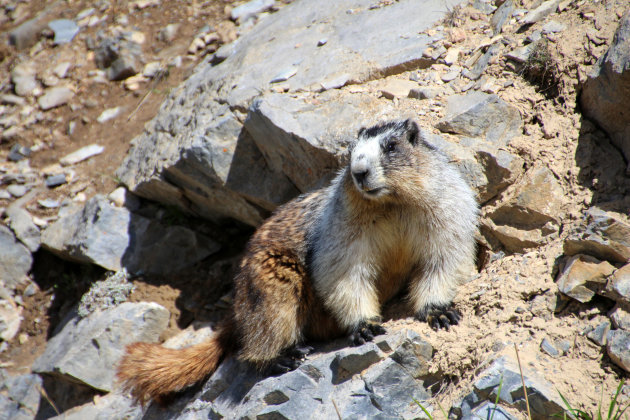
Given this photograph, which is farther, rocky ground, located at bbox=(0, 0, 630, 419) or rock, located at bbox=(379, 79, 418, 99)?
rock, located at bbox=(379, 79, 418, 99)

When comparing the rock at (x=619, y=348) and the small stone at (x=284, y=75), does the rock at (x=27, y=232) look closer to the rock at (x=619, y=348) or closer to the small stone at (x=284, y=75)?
the small stone at (x=284, y=75)

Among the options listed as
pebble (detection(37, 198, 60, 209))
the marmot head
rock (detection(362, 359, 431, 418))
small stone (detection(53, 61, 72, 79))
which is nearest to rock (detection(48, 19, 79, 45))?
small stone (detection(53, 61, 72, 79))

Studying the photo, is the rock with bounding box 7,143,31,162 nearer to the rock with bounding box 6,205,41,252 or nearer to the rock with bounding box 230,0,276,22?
the rock with bounding box 6,205,41,252

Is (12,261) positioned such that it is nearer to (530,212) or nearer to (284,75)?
(284,75)

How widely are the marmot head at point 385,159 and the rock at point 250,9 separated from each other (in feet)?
19.0

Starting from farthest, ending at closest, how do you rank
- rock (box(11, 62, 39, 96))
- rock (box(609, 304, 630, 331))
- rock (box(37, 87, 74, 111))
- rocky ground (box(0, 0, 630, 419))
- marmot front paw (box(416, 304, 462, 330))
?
rock (box(11, 62, 39, 96)) → rock (box(37, 87, 74, 111)) → marmot front paw (box(416, 304, 462, 330)) → rocky ground (box(0, 0, 630, 419)) → rock (box(609, 304, 630, 331))

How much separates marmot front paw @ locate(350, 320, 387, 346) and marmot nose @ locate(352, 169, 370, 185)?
1309 mm

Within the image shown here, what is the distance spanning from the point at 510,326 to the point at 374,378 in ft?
3.87

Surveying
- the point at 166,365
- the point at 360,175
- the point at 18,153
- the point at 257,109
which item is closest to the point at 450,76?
the point at 257,109

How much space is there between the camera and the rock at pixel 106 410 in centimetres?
631

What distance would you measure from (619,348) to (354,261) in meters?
2.16

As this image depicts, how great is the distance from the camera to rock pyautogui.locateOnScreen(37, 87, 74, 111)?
9.90 m

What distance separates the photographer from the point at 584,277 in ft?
13.8

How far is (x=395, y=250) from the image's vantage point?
494 centimetres
